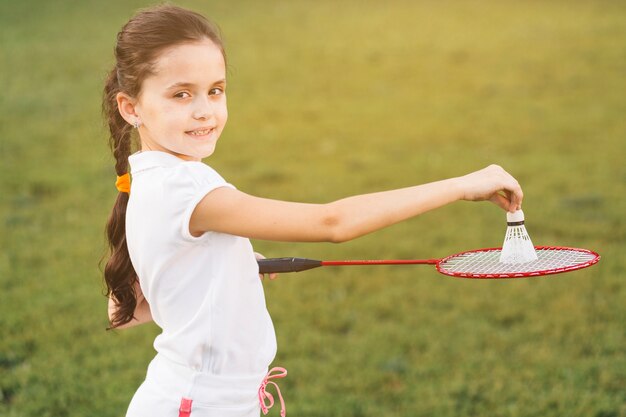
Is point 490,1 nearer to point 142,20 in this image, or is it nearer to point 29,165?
point 29,165

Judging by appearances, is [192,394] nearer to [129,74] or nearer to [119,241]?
[119,241]

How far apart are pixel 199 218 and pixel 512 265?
904mm

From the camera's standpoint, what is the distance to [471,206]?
273 inches

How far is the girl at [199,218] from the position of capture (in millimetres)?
1954

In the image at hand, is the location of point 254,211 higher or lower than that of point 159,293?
higher

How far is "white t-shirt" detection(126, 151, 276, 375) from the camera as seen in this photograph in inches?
78.2

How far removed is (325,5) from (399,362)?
1347 cm

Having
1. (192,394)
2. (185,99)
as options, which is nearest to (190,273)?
(192,394)

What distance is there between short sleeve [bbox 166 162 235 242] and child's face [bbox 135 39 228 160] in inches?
4.7

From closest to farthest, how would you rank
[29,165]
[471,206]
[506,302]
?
[506,302] < [471,206] < [29,165]

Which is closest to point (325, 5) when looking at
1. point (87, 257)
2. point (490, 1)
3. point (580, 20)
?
point (490, 1)

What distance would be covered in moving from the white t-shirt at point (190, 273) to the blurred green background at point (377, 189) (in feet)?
2.44

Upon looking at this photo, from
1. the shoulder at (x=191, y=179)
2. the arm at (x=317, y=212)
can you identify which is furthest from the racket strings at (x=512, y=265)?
the shoulder at (x=191, y=179)

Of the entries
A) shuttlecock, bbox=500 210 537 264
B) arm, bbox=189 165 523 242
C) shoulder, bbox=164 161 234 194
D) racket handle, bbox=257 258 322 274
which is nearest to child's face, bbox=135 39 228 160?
shoulder, bbox=164 161 234 194
